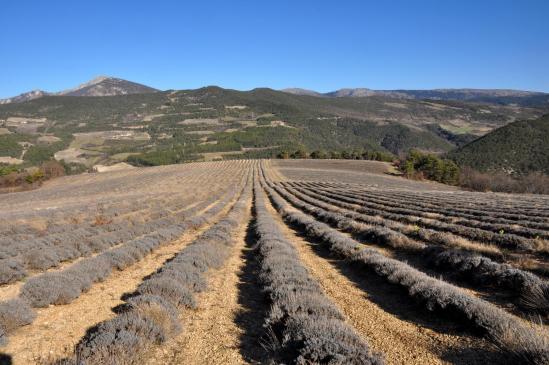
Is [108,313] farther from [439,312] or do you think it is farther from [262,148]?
[262,148]

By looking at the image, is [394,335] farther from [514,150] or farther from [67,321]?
[514,150]

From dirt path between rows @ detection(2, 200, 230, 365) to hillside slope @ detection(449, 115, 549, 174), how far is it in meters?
109

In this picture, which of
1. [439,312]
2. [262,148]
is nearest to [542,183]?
[439,312]

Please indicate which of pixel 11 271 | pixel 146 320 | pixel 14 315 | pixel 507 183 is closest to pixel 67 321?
pixel 14 315

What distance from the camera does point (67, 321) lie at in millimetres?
7562

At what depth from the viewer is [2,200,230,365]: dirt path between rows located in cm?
612

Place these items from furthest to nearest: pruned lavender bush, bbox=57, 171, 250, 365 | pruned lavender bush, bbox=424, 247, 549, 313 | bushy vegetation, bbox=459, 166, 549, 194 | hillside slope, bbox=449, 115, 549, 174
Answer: hillside slope, bbox=449, 115, 549, 174 < bushy vegetation, bbox=459, 166, 549, 194 < pruned lavender bush, bbox=424, 247, 549, 313 < pruned lavender bush, bbox=57, 171, 250, 365

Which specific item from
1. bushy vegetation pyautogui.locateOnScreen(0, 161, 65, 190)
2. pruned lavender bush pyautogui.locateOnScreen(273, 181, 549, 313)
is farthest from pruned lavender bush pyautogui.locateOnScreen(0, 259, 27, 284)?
bushy vegetation pyautogui.locateOnScreen(0, 161, 65, 190)

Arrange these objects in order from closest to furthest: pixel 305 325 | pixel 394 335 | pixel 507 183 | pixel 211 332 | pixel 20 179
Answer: pixel 305 325
pixel 394 335
pixel 211 332
pixel 507 183
pixel 20 179

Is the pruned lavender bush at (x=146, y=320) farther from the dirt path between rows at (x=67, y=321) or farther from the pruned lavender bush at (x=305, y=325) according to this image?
the pruned lavender bush at (x=305, y=325)

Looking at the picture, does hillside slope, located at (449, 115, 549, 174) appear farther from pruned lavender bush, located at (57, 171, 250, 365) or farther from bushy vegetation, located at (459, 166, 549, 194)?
pruned lavender bush, located at (57, 171, 250, 365)

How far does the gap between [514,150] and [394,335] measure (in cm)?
12125

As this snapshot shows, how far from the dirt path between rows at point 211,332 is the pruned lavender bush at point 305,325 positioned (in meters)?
0.80

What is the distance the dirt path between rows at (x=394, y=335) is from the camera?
556cm
